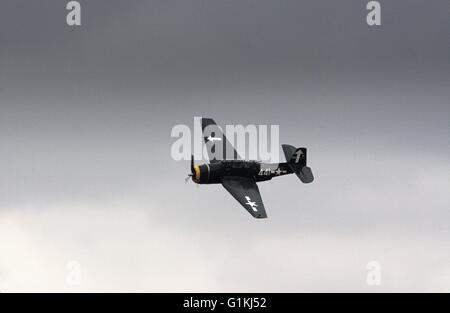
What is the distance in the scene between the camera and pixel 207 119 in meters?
70.9

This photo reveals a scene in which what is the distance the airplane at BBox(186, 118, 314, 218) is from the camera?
6034 cm

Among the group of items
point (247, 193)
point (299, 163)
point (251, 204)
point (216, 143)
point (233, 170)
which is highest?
point (216, 143)

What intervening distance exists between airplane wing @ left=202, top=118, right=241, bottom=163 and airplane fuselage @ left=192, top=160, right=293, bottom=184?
173 centimetres

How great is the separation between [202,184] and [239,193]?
12.5 ft

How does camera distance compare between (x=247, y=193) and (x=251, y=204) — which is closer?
(x=251, y=204)

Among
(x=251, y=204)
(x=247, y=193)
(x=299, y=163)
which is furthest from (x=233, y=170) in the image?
(x=299, y=163)

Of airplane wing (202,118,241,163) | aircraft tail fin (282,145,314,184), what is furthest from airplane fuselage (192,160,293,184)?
airplane wing (202,118,241,163)

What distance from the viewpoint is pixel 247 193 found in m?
60.9

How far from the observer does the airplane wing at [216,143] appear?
216ft

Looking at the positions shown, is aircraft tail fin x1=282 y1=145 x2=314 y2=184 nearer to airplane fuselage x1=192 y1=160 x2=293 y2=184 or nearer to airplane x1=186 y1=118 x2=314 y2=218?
airplane x1=186 y1=118 x2=314 y2=218

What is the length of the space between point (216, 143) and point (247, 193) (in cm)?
873

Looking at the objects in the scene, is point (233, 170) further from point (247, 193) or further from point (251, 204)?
point (251, 204)
